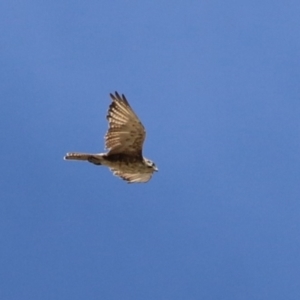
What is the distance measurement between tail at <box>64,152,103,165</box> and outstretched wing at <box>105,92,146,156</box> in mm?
323

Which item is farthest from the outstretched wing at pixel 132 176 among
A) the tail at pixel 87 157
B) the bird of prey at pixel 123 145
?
the tail at pixel 87 157

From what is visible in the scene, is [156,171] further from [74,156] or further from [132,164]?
[74,156]

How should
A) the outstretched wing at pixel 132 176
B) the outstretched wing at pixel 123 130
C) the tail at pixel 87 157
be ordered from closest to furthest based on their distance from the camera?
the outstretched wing at pixel 123 130
the tail at pixel 87 157
the outstretched wing at pixel 132 176

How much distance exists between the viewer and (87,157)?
23484mm

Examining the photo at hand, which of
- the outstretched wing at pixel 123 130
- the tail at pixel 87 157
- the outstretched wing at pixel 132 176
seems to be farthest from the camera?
the outstretched wing at pixel 132 176

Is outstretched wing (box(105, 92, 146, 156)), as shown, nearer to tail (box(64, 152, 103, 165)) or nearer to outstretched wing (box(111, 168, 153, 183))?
tail (box(64, 152, 103, 165))

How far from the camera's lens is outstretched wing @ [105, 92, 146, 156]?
2283 cm

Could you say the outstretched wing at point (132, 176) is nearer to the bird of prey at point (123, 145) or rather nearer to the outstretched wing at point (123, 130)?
the bird of prey at point (123, 145)

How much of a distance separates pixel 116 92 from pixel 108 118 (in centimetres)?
73

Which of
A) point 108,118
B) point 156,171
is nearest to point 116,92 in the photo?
point 108,118

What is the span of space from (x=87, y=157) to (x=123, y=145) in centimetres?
96

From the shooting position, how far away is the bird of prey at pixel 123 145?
75.1 ft

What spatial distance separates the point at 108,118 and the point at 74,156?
4.25ft

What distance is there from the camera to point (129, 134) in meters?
23.3
